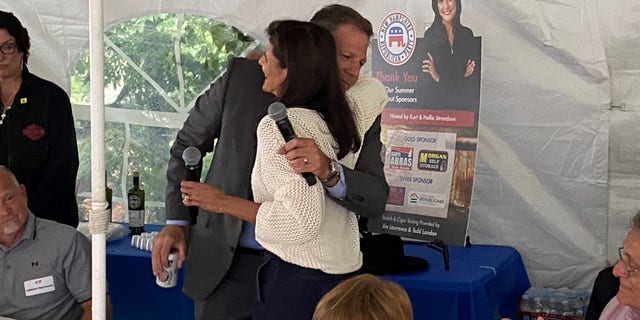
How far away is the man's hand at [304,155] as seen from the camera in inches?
66.2

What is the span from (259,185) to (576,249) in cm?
203

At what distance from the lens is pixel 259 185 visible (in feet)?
5.89

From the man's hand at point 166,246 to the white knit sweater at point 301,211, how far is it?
0.33 meters

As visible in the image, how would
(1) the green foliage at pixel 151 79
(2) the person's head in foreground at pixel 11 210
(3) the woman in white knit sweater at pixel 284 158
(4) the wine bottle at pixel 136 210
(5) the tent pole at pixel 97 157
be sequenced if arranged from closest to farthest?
(5) the tent pole at pixel 97 157, (3) the woman in white knit sweater at pixel 284 158, (2) the person's head in foreground at pixel 11 210, (4) the wine bottle at pixel 136 210, (1) the green foliage at pixel 151 79

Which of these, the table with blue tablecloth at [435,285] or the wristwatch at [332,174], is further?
the table with blue tablecloth at [435,285]

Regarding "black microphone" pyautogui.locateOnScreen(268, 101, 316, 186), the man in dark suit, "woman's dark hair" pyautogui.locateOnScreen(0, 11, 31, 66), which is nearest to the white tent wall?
"woman's dark hair" pyautogui.locateOnScreen(0, 11, 31, 66)

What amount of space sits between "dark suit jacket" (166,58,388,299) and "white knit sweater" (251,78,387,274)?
16cm

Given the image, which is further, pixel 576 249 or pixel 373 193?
pixel 576 249

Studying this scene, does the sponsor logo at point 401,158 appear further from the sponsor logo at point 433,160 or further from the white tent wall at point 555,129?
the white tent wall at point 555,129

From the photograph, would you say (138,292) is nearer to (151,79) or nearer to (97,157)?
(151,79)

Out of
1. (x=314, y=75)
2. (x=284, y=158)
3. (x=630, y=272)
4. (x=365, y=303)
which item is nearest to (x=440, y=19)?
(x=630, y=272)

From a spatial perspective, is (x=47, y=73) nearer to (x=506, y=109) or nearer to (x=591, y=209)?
(x=506, y=109)

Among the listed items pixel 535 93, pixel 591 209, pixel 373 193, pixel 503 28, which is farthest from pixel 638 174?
pixel 373 193

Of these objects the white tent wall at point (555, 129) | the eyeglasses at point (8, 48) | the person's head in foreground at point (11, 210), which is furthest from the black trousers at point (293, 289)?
the white tent wall at point (555, 129)
